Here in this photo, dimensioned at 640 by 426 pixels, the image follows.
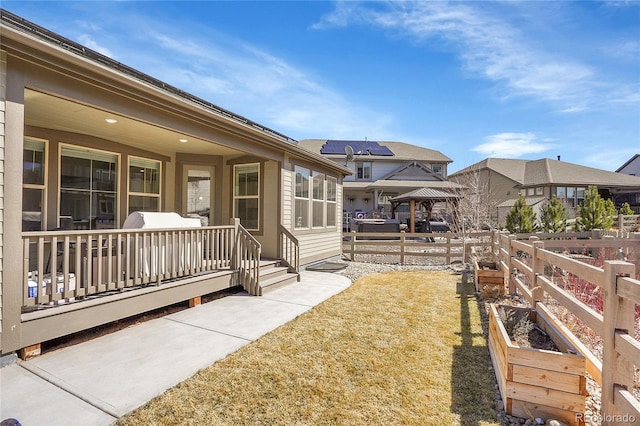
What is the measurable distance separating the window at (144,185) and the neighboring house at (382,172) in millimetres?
15992

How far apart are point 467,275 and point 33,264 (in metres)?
9.34

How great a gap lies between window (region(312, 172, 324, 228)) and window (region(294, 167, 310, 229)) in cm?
46

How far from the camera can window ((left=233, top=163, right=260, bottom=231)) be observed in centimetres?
788

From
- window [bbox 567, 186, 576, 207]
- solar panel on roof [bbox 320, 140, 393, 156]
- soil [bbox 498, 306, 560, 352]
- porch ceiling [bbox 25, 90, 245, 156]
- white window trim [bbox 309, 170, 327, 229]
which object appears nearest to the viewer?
soil [bbox 498, 306, 560, 352]

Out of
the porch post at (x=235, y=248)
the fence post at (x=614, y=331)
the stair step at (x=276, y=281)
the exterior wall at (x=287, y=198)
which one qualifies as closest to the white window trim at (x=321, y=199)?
the exterior wall at (x=287, y=198)

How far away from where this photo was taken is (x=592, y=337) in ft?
12.2

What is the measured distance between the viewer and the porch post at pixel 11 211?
2.96 meters

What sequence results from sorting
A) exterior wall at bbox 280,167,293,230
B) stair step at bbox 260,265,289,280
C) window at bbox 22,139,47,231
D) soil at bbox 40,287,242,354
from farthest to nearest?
exterior wall at bbox 280,167,293,230 → stair step at bbox 260,265,289,280 → window at bbox 22,139,47,231 → soil at bbox 40,287,242,354

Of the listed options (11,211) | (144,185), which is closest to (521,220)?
(144,185)

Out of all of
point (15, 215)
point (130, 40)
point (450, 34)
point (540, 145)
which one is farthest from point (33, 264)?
point (540, 145)

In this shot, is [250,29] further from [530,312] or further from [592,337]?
[592,337]

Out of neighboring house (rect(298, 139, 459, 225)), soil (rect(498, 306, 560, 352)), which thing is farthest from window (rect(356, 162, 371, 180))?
soil (rect(498, 306, 560, 352))

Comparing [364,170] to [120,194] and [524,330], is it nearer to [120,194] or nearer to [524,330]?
[120,194]

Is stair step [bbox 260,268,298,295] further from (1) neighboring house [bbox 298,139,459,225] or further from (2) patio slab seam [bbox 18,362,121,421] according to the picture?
(1) neighboring house [bbox 298,139,459,225]
